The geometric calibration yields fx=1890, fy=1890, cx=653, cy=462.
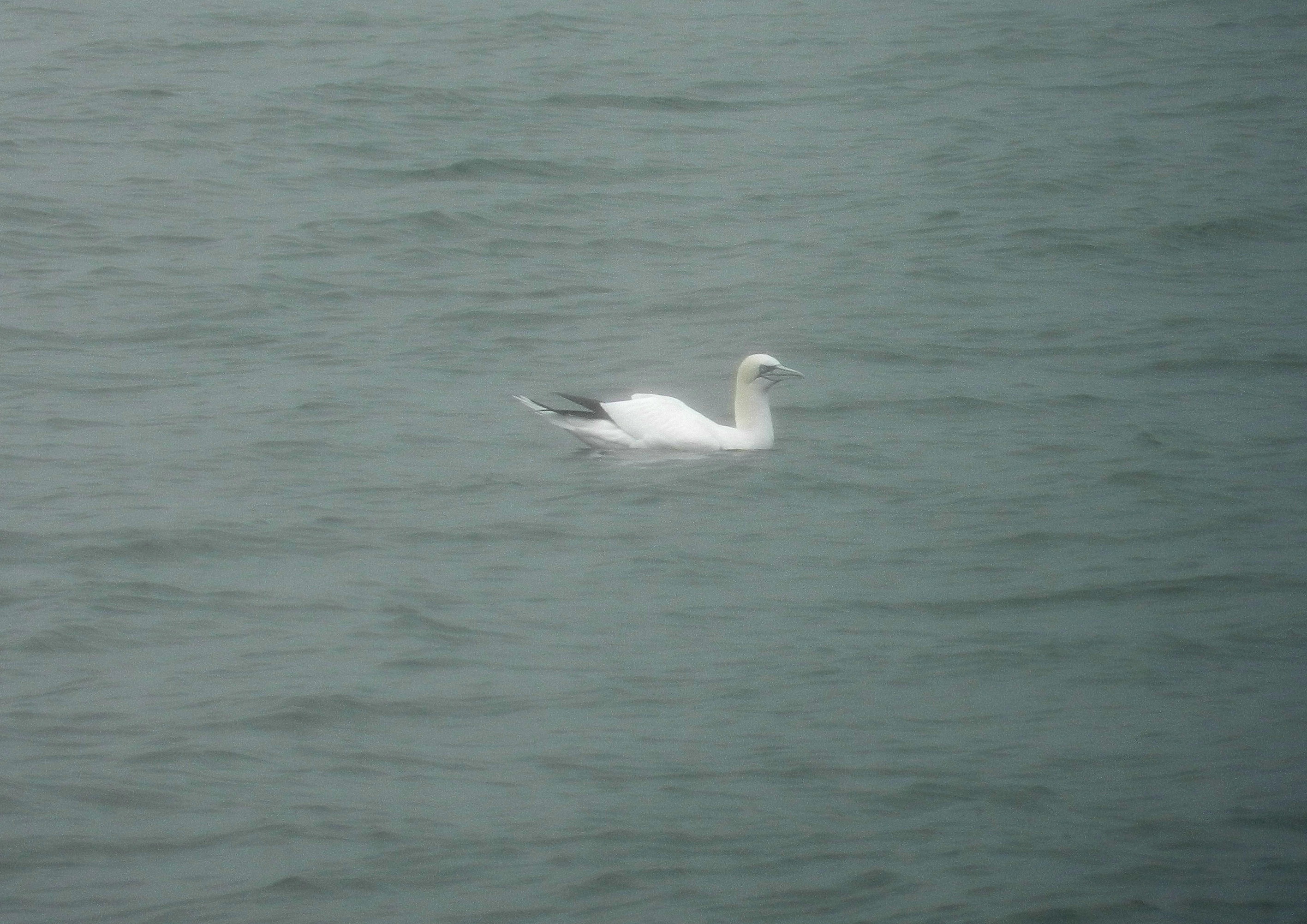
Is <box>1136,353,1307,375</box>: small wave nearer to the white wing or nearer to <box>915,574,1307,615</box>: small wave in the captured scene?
the white wing

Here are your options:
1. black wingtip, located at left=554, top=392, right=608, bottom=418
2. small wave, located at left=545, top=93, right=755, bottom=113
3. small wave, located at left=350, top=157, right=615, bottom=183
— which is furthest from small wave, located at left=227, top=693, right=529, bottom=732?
small wave, located at left=545, top=93, right=755, bottom=113

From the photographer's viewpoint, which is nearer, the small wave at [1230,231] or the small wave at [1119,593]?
the small wave at [1119,593]

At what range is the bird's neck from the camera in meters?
11.1

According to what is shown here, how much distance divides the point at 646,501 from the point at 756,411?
4.62ft

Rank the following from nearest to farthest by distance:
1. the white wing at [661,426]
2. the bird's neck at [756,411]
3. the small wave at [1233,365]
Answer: the white wing at [661,426] → the bird's neck at [756,411] → the small wave at [1233,365]

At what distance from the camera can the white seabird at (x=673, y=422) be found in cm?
1101

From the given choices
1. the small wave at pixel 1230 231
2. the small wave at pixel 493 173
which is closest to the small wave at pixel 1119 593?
the small wave at pixel 1230 231

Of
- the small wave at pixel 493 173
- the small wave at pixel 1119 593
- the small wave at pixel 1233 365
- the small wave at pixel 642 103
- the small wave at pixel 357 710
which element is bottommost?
the small wave at pixel 1233 365

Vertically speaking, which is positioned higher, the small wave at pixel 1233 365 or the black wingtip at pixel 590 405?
the black wingtip at pixel 590 405

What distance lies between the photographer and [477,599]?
26.6 feet

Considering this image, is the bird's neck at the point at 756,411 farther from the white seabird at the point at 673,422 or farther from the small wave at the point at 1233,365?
the small wave at the point at 1233,365

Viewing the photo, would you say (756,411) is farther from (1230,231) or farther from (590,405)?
(1230,231)

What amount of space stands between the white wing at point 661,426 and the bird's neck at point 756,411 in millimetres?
186

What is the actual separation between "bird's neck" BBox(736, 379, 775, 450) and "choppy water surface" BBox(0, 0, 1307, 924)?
0.18 m
